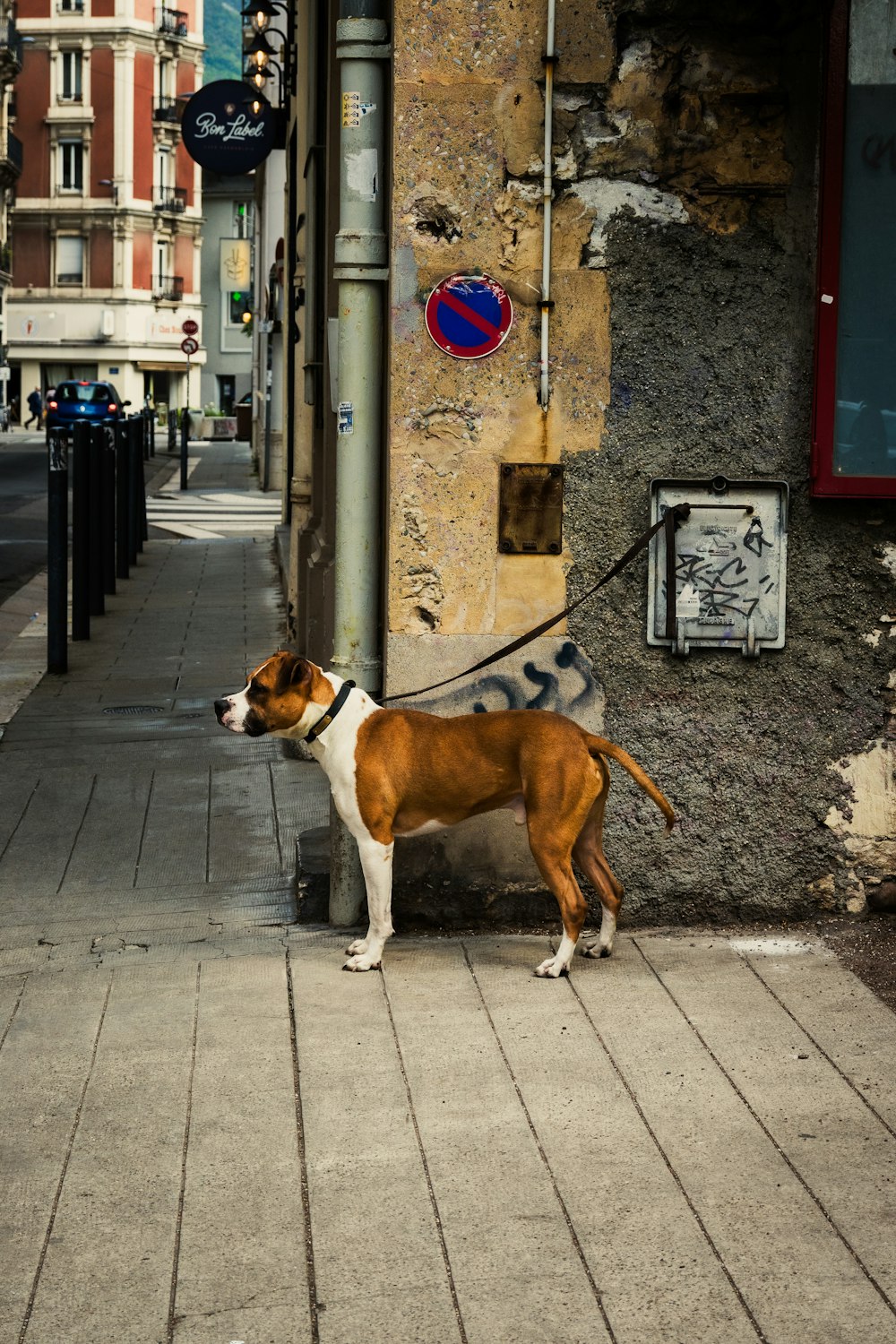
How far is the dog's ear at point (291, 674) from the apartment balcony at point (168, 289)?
239 ft

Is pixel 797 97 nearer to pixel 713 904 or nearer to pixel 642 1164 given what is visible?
pixel 713 904

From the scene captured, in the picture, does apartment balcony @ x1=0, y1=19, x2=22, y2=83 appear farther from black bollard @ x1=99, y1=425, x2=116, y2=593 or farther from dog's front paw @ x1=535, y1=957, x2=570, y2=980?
dog's front paw @ x1=535, y1=957, x2=570, y2=980

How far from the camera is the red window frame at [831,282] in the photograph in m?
5.80

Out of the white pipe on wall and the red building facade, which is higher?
the red building facade

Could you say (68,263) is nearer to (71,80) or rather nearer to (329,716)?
(71,80)

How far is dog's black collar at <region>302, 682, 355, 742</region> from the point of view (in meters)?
5.75

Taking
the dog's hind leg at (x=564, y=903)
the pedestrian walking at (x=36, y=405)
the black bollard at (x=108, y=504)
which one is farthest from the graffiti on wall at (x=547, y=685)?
the pedestrian walking at (x=36, y=405)

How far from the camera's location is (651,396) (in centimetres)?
601

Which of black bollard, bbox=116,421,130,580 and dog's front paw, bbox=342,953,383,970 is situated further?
black bollard, bbox=116,421,130,580

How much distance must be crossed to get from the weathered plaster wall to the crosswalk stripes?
16128 millimetres

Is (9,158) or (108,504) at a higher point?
(9,158)

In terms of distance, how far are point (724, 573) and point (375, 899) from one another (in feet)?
5.28

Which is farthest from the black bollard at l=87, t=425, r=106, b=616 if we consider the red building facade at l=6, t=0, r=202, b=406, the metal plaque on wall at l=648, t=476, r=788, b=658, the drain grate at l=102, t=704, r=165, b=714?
the red building facade at l=6, t=0, r=202, b=406

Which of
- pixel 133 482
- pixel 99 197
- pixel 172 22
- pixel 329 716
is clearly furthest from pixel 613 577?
pixel 172 22
